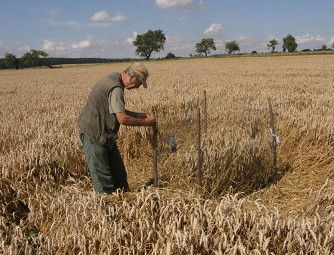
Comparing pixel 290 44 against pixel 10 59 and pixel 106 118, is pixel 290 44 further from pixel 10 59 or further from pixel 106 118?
pixel 106 118

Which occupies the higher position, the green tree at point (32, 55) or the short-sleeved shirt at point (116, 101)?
the green tree at point (32, 55)

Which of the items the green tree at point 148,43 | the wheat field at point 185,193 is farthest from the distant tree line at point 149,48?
the wheat field at point 185,193

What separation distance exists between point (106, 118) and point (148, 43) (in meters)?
117

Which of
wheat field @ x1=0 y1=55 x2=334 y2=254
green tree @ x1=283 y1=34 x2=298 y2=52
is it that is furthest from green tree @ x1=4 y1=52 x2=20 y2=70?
wheat field @ x1=0 y1=55 x2=334 y2=254

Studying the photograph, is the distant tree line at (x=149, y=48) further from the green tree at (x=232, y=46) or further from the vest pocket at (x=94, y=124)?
the vest pocket at (x=94, y=124)

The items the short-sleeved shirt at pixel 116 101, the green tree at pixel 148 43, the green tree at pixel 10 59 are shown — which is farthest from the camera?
the green tree at pixel 148 43

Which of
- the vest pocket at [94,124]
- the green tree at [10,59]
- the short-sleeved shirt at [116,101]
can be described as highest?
the green tree at [10,59]

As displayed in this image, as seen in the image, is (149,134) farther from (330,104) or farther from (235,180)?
(330,104)

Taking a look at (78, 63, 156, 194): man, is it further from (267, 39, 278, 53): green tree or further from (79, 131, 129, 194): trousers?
(267, 39, 278, 53): green tree

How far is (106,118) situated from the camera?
4129mm

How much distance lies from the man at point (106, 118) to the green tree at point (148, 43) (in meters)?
116

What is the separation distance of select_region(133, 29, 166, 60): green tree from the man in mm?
116341

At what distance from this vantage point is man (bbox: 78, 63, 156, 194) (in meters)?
3.97

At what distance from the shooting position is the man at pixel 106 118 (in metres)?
3.97
